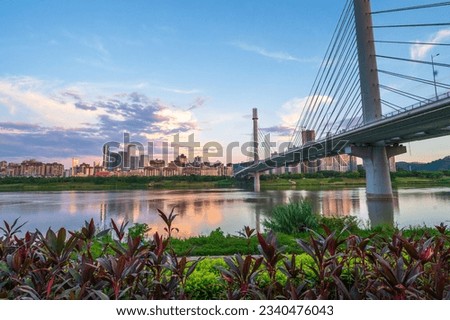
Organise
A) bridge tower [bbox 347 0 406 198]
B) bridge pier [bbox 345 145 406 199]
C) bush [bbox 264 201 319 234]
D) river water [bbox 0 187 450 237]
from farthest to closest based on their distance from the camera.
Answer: bridge pier [bbox 345 145 406 199] → bridge tower [bbox 347 0 406 198] → river water [bbox 0 187 450 237] → bush [bbox 264 201 319 234]

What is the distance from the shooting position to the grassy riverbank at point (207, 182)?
1778 inches

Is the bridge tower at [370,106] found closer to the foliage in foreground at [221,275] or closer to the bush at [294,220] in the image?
the bush at [294,220]

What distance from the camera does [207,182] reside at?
5475 cm

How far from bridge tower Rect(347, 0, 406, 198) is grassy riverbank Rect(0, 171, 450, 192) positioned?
21.1m

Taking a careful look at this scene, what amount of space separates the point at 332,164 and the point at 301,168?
17.1 ft

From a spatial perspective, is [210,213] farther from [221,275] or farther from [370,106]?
[370,106]

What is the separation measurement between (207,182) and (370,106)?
122 feet

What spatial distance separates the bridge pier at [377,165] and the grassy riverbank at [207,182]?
20.9 meters

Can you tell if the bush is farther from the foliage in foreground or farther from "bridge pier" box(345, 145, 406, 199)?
"bridge pier" box(345, 145, 406, 199)

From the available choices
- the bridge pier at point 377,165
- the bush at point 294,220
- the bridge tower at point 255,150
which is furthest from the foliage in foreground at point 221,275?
the bridge tower at point 255,150

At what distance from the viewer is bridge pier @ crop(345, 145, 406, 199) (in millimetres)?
22359

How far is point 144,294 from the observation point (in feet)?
5.32

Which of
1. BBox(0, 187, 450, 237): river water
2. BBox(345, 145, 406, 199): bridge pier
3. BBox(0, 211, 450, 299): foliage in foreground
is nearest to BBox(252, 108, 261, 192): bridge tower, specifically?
BBox(345, 145, 406, 199): bridge pier

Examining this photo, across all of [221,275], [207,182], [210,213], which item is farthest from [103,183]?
[221,275]
